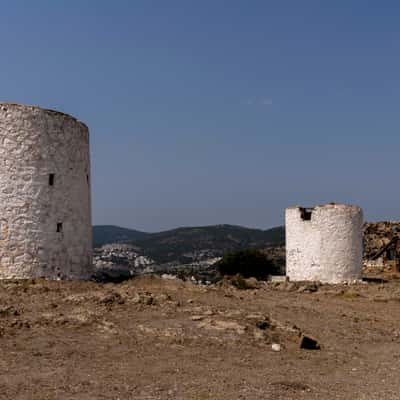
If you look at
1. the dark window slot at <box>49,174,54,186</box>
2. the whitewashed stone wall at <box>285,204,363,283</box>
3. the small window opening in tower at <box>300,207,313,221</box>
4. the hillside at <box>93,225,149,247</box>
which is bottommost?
the hillside at <box>93,225,149,247</box>

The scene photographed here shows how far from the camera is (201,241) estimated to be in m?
78.2

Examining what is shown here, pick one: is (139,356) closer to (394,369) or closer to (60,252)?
(394,369)

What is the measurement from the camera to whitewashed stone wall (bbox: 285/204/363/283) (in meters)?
21.8

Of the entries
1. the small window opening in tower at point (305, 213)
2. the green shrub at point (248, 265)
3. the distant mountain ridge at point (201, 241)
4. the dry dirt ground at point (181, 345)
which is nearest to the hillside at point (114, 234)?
the distant mountain ridge at point (201, 241)

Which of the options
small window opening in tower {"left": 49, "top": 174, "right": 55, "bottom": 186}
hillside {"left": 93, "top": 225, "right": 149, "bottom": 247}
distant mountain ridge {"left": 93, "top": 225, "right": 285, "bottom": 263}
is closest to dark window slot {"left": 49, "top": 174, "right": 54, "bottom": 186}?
small window opening in tower {"left": 49, "top": 174, "right": 55, "bottom": 186}

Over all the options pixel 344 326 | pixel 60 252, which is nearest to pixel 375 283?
pixel 344 326

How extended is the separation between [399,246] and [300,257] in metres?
15.1

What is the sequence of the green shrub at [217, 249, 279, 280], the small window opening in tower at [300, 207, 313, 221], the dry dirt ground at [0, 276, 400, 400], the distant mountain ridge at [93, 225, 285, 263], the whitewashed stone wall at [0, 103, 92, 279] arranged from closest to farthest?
the dry dirt ground at [0, 276, 400, 400]
the whitewashed stone wall at [0, 103, 92, 279]
the small window opening in tower at [300, 207, 313, 221]
the green shrub at [217, 249, 279, 280]
the distant mountain ridge at [93, 225, 285, 263]

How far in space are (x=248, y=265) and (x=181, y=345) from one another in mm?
21649

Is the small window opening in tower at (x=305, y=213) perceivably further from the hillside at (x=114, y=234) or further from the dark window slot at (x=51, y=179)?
the hillside at (x=114, y=234)

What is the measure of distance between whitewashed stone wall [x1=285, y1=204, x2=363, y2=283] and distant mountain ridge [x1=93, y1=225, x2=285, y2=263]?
40130 mm

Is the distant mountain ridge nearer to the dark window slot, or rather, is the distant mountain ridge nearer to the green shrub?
the green shrub

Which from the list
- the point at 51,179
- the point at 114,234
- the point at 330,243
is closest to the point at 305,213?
the point at 330,243

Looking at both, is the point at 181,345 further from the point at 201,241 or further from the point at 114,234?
the point at 114,234
